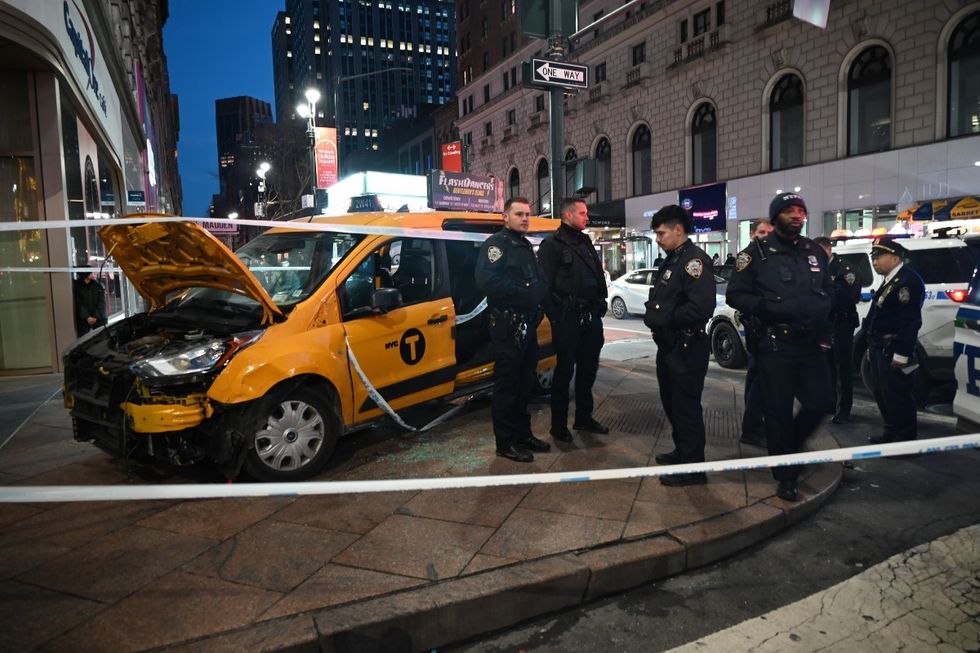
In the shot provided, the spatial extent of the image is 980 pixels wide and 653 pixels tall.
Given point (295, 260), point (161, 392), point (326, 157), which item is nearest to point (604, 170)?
point (326, 157)

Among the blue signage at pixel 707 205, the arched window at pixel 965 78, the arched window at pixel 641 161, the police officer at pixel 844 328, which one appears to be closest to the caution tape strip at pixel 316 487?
the police officer at pixel 844 328

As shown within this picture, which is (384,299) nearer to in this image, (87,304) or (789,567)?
(789,567)

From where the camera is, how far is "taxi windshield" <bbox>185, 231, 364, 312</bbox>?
460 centimetres

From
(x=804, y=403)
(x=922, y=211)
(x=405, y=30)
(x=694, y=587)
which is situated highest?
(x=405, y=30)

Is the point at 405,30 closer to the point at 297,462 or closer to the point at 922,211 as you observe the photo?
the point at 922,211

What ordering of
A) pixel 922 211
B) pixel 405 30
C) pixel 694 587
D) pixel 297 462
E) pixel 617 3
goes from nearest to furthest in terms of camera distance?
pixel 694 587
pixel 297 462
pixel 922 211
pixel 617 3
pixel 405 30

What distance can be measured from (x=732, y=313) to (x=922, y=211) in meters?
12.2

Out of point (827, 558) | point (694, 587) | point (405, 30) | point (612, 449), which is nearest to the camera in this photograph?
point (694, 587)

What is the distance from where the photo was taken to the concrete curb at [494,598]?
8.50ft

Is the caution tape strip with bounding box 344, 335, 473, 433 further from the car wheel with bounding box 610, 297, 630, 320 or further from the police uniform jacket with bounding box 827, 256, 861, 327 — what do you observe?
the car wheel with bounding box 610, 297, 630, 320

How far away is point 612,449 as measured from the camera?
4973mm

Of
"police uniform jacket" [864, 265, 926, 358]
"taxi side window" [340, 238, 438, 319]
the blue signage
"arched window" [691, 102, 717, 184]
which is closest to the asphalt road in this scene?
"police uniform jacket" [864, 265, 926, 358]

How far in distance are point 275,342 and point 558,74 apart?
20.3 feet

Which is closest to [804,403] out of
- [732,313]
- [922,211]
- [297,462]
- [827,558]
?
[827,558]
